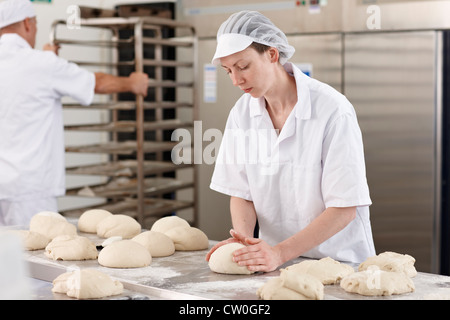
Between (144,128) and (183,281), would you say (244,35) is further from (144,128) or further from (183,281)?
(144,128)

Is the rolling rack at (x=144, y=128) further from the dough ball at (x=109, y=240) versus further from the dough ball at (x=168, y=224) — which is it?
the dough ball at (x=109, y=240)

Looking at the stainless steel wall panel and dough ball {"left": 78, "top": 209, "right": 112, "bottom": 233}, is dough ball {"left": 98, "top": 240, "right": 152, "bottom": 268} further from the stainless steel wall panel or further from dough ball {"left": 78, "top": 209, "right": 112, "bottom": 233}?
the stainless steel wall panel

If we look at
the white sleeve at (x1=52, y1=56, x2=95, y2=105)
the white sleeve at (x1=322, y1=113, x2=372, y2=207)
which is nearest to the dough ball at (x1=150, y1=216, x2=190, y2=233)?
the white sleeve at (x1=322, y1=113, x2=372, y2=207)

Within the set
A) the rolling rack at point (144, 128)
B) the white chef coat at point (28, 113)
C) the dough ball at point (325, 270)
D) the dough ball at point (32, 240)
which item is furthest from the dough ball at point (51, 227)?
the rolling rack at point (144, 128)

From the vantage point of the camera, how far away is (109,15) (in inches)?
179

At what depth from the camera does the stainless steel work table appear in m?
1.70

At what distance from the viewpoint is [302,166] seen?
87.0 inches

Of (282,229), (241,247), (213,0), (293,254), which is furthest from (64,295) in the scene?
(213,0)

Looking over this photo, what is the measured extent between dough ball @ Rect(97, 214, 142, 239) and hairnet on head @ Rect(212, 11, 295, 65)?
782 mm

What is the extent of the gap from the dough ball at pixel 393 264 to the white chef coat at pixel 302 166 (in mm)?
203

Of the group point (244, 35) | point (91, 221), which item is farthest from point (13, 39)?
point (244, 35)

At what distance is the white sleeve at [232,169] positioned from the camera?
2383 millimetres

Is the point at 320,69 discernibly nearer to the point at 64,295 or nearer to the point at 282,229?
the point at 282,229
